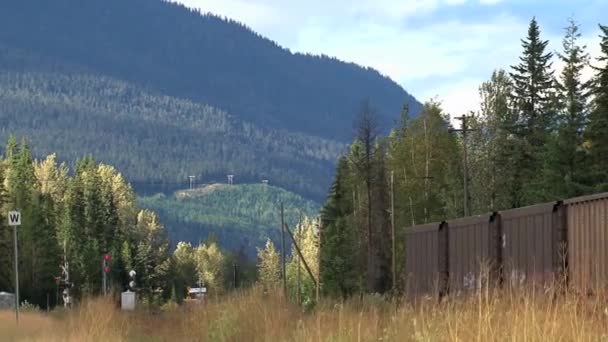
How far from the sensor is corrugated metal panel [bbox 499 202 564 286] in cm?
1898

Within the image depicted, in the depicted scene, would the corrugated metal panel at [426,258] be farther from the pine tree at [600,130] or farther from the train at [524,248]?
the pine tree at [600,130]

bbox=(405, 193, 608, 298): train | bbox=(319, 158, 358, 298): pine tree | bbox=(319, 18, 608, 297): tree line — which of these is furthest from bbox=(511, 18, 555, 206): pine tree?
bbox=(405, 193, 608, 298): train

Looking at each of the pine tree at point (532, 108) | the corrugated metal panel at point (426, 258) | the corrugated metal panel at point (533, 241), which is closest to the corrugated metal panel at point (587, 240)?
the corrugated metal panel at point (533, 241)

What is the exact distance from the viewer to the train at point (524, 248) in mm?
17000

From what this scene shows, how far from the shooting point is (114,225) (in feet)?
342

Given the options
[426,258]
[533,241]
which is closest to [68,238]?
[426,258]

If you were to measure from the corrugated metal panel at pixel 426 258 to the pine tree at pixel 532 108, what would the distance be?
24.7m

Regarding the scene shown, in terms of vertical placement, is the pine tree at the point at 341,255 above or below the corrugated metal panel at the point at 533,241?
below

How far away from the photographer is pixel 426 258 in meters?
27.6

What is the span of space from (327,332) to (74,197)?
91020 millimetres

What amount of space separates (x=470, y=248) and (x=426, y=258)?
158 inches

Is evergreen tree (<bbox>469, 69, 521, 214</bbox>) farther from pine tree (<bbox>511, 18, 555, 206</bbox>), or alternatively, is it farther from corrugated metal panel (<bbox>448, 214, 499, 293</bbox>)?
corrugated metal panel (<bbox>448, 214, 499, 293</bbox>)

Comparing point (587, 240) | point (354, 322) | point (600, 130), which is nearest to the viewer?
point (354, 322)

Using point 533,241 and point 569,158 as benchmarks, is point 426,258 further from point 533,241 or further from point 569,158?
point 569,158
